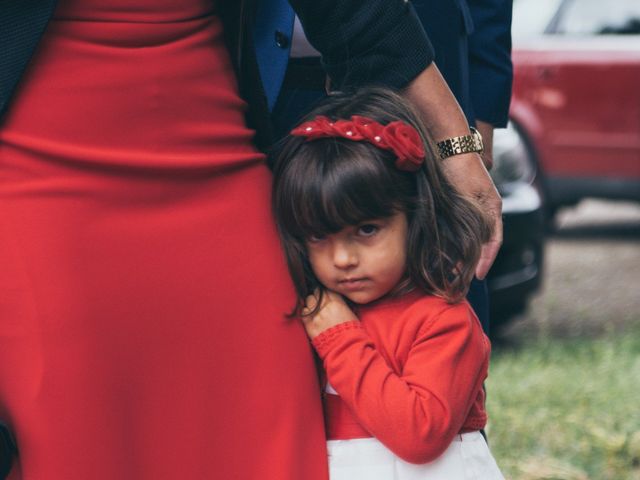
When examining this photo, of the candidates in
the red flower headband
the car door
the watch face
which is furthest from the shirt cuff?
the car door

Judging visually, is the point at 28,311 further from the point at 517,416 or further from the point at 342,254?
the point at 517,416

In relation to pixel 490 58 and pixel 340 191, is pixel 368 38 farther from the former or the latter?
pixel 490 58

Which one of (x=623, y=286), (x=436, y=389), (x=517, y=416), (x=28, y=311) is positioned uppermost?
(x=28, y=311)

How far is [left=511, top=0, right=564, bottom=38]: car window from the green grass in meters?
2.96

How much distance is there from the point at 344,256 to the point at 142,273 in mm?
334

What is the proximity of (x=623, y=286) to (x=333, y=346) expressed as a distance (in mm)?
6061

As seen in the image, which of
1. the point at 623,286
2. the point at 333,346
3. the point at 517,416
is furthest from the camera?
the point at 623,286

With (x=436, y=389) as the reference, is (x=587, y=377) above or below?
below

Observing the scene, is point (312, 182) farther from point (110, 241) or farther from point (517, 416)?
point (517, 416)

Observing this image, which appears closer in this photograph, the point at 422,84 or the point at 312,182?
the point at 312,182

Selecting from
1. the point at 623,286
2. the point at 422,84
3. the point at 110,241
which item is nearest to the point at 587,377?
the point at 623,286

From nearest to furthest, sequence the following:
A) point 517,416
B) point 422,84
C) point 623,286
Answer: point 422,84
point 517,416
point 623,286

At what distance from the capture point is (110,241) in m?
1.62

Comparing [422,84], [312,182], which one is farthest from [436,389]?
[422,84]
